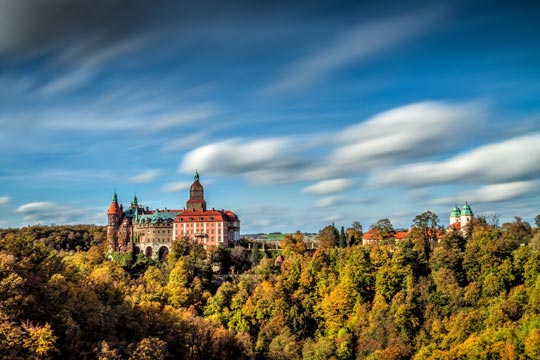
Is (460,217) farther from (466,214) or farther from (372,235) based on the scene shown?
(372,235)

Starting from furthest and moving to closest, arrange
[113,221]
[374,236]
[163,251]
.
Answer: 1. [113,221]
2. [163,251]
3. [374,236]

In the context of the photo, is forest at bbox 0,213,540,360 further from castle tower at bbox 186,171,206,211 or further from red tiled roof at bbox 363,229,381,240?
castle tower at bbox 186,171,206,211

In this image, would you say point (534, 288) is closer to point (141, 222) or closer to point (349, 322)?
point (349, 322)

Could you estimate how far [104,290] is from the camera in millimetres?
50906

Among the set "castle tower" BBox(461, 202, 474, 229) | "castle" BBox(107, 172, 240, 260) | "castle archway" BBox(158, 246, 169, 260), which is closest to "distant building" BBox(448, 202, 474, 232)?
"castle tower" BBox(461, 202, 474, 229)

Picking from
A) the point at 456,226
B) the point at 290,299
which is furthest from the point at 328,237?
the point at 456,226

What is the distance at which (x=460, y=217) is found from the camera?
307ft

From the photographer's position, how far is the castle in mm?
96438

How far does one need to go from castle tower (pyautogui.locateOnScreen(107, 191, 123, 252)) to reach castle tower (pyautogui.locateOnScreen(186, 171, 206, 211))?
11.9m

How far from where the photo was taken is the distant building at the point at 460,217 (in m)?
89.4

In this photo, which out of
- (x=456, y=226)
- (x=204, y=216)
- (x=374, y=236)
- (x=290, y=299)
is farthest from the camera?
(x=204, y=216)

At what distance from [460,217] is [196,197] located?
44.4 m

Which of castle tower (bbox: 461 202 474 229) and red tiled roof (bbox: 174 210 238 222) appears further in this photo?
red tiled roof (bbox: 174 210 238 222)

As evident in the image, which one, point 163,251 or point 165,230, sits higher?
point 165,230
